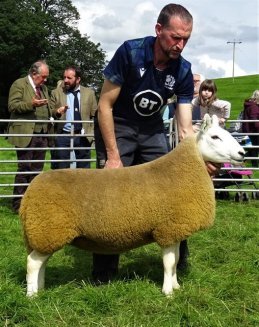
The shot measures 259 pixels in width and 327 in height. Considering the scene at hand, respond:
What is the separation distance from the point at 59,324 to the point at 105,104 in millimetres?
1737

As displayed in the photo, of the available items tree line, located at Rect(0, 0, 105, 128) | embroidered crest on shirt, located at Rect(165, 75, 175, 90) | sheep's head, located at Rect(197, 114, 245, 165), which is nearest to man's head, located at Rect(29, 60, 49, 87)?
embroidered crest on shirt, located at Rect(165, 75, 175, 90)

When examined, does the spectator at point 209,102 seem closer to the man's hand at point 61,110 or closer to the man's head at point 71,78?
the man's head at point 71,78

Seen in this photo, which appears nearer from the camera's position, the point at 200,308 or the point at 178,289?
the point at 200,308

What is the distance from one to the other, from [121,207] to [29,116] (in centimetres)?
460

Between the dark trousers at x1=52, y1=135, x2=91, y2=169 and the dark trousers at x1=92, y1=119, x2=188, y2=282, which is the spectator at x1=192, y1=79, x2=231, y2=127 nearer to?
the dark trousers at x1=52, y1=135, x2=91, y2=169

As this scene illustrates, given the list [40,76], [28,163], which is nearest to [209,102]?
[40,76]

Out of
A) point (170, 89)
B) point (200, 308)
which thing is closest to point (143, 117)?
point (170, 89)

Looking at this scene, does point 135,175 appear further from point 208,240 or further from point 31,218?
point 208,240

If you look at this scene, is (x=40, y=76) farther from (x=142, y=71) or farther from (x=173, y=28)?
(x=173, y=28)

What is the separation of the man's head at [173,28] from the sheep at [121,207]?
2.04ft

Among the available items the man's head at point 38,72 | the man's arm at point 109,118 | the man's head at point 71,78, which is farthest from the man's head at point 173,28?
the man's head at point 71,78

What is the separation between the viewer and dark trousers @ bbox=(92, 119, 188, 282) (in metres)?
4.43

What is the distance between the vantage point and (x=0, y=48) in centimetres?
4116

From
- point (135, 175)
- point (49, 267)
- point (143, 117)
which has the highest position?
point (143, 117)
